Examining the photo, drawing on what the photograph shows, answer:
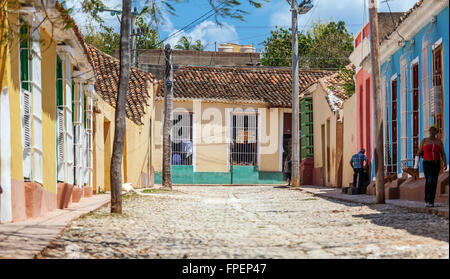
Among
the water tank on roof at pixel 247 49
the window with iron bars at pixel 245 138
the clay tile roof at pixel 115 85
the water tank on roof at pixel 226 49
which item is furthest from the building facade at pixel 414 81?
the water tank on roof at pixel 247 49

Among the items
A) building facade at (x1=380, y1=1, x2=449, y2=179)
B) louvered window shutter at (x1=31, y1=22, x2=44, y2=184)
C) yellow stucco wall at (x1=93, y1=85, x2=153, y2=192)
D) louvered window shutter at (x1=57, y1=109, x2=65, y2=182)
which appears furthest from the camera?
yellow stucco wall at (x1=93, y1=85, x2=153, y2=192)

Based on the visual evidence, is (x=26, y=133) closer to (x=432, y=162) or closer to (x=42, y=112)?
Answer: (x=42, y=112)

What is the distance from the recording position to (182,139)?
36.9m

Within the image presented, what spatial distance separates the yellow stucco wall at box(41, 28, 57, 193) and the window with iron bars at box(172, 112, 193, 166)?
2291 centimetres

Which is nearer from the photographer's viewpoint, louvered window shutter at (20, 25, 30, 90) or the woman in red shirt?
louvered window shutter at (20, 25, 30, 90)

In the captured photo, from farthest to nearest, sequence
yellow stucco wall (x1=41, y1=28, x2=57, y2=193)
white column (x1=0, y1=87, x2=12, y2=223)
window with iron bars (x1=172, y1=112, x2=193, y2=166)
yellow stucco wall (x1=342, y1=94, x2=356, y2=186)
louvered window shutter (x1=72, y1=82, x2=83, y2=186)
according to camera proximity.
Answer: window with iron bars (x1=172, y1=112, x2=193, y2=166)
yellow stucco wall (x1=342, y1=94, x2=356, y2=186)
louvered window shutter (x1=72, y1=82, x2=83, y2=186)
yellow stucco wall (x1=41, y1=28, x2=57, y2=193)
white column (x1=0, y1=87, x2=12, y2=223)

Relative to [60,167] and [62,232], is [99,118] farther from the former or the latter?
[62,232]

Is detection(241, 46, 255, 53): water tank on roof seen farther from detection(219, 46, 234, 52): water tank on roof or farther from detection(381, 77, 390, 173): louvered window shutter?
detection(381, 77, 390, 173): louvered window shutter

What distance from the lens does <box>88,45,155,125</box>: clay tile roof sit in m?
27.1

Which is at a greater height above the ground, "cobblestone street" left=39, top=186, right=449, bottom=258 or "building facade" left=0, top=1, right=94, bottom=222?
"building facade" left=0, top=1, right=94, bottom=222

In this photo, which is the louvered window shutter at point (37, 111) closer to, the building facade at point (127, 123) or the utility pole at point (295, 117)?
the building facade at point (127, 123)

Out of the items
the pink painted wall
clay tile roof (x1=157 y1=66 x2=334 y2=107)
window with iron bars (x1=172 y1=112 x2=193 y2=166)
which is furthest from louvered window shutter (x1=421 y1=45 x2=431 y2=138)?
window with iron bars (x1=172 y1=112 x2=193 y2=166)

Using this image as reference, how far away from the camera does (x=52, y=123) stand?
1370 cm

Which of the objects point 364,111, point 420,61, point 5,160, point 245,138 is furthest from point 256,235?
point 245,138
